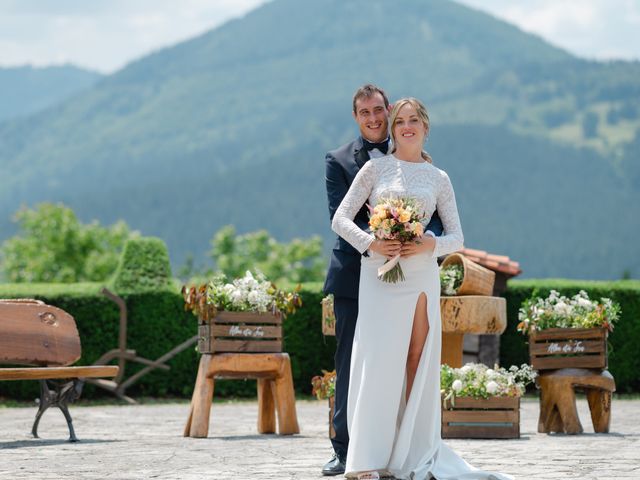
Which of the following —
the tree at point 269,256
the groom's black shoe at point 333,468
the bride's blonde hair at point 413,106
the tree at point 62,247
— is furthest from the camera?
the tree at point 269,256

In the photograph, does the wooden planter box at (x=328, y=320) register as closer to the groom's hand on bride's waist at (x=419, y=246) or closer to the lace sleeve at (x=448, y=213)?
the lace sleeve at (x=448, y=213)

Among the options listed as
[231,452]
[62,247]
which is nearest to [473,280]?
[231,452]

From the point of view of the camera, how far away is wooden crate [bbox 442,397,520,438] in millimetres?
9656

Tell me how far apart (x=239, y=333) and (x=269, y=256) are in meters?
49.4

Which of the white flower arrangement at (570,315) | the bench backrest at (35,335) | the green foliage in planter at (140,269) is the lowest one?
the bench backrest at (35,335)

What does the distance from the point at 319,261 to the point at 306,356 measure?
Answer: 133 feet

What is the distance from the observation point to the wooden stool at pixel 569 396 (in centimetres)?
1027

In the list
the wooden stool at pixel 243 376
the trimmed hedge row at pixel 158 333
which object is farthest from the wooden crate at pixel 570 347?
the trimmed hedge row at pixel 158 333

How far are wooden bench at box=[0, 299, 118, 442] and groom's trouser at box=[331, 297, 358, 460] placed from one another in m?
3.44

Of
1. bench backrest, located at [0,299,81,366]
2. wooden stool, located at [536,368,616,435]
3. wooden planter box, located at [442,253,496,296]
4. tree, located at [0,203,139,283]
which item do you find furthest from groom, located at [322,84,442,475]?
tree, located at [0,203,139,283]

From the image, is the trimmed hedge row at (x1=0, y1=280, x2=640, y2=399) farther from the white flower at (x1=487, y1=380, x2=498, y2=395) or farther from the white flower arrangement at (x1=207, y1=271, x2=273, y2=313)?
the white flower at (x1=487, y1=380, x2=498, y2=395)

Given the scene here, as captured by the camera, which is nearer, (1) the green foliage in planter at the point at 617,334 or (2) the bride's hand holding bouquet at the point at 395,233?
(2) the bride's hand holding bouquet at the point at 395,233

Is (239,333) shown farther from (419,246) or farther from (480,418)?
(419,246)

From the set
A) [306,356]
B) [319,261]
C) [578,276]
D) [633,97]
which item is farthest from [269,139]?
[306,356]
